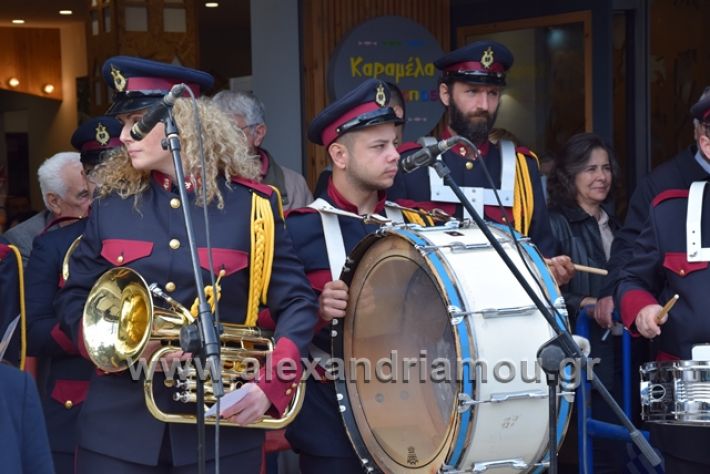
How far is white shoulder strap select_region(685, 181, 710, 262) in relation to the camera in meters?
4.31

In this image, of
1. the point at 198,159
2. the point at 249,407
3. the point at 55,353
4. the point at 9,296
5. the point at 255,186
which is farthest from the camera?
the point at 55,353

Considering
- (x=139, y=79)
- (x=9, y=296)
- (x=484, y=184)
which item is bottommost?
(x=9, y=296)

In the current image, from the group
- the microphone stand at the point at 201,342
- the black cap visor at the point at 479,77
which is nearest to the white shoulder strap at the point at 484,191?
the black cap visor at the point at 479,77

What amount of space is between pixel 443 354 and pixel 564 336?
66 cm

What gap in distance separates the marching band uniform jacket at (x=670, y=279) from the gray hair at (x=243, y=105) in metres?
2.50

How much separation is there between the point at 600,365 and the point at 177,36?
170 inches

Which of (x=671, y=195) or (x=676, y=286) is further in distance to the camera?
(x=671, y=195)

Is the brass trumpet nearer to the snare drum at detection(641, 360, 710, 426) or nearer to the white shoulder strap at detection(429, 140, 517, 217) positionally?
the snare drum at detection(641, 360, 710, 426)

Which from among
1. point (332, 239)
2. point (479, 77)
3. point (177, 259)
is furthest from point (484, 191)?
point (177, 259)

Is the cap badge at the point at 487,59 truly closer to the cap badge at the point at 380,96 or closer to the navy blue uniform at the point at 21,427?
the cap badge at the point at 380,96

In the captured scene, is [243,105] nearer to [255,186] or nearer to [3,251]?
[3,251]

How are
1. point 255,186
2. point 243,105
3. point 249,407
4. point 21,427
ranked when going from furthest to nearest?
point 243,105 < point 255,186 < point 249,407 < point 21,427

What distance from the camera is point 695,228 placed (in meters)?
4.35

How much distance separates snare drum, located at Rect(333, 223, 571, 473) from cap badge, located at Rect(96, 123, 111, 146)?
5.40 feet
